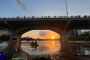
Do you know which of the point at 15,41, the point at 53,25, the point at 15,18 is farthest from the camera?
the point at 53,25

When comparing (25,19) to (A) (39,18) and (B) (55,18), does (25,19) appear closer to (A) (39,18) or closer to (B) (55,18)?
(A) (39,18)

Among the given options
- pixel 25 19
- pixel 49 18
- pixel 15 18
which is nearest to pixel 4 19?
pixel 15 18

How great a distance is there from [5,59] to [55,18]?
3570 centimetres

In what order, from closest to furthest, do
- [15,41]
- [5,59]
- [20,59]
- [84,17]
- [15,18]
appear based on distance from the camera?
[5,59] → [20,59] → [15,41] → [84,17] → [15,18]

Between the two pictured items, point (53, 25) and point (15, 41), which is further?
point (53, 25)

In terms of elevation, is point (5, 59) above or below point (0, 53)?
below

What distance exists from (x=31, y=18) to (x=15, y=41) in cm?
3524

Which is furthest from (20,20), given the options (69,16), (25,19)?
(69,16)

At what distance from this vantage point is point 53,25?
156 ft

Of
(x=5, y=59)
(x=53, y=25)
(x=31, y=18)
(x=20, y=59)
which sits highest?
(x=31, y=18)

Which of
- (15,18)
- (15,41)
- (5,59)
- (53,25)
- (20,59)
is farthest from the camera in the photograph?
(53,25)

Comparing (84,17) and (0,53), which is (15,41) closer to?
(0,53)

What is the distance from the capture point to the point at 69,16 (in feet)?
126

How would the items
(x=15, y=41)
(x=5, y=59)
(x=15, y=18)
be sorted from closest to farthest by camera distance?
(x=5, y=59)
(x=15, y=41)
(x=15, y=18)
